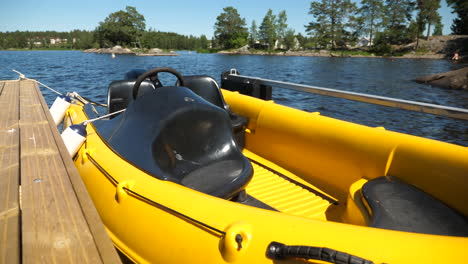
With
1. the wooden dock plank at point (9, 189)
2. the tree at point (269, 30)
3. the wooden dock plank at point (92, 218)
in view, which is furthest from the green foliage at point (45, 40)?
the wooden dock plank at point (92, 218)

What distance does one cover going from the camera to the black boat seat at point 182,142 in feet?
6.79

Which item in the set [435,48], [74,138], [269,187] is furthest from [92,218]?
[435,48]

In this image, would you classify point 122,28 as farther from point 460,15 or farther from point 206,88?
point 206,88

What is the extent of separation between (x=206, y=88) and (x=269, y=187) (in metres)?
1.49

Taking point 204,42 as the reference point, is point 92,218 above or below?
below

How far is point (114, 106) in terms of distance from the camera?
3471 millimetres

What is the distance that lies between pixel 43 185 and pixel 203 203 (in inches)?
55.5

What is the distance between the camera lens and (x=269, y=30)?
8031 cm

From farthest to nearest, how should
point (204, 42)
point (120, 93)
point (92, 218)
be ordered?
point (204, 42) → point (120, 93) → point (92, 218)

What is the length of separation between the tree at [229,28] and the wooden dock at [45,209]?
282 ft

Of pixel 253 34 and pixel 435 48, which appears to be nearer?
pixel 435 48

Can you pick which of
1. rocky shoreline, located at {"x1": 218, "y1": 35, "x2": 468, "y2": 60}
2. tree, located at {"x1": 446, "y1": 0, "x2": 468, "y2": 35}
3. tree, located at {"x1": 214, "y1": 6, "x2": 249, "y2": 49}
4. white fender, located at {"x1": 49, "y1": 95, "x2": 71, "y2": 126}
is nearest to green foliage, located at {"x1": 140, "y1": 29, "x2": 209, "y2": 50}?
tree, located at {"x1": 214, "y1": 6, "x2": 249, "y2": 49}

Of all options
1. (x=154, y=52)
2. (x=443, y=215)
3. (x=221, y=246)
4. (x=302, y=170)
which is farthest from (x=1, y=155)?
(x=154, y=52)

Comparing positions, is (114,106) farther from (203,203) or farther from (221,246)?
(221,246)
